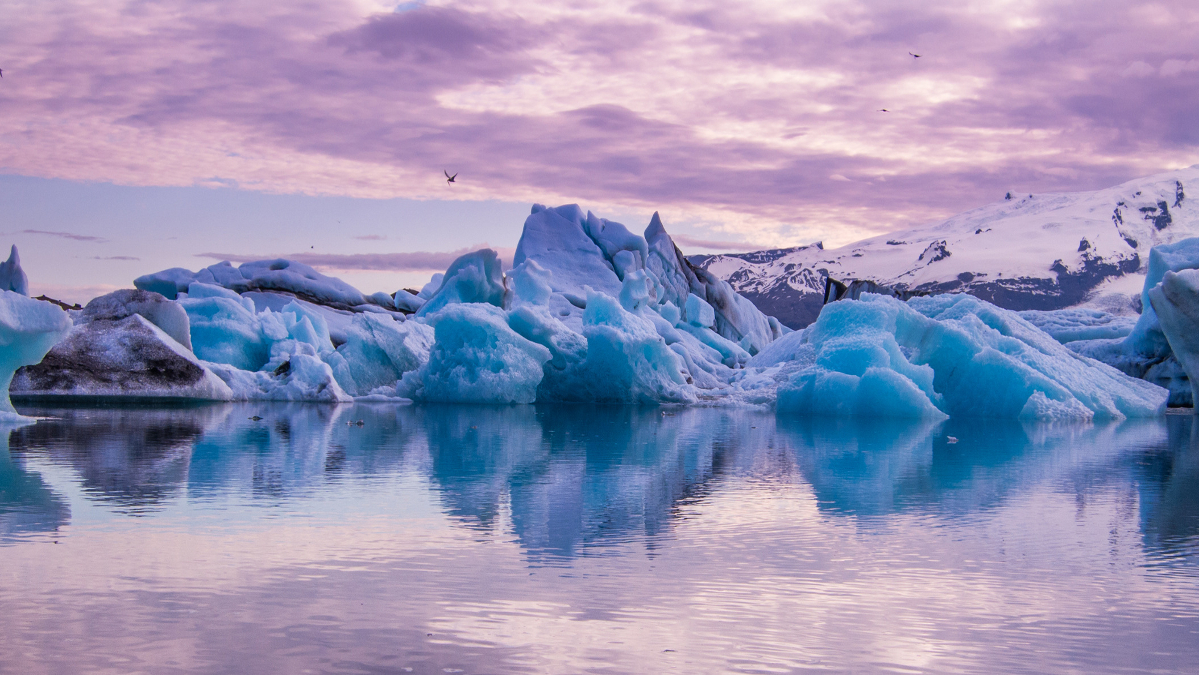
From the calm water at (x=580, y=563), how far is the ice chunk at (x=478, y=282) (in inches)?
732

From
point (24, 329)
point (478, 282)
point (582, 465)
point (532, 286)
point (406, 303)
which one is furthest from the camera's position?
point (406, 303)

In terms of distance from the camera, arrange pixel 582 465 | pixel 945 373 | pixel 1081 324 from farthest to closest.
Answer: pixel 1081 324
pixel 945 373
pixel 582 465

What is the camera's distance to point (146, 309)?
23.0 meters

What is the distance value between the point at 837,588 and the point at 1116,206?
149724 millimetres

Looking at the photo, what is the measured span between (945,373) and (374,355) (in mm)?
12437

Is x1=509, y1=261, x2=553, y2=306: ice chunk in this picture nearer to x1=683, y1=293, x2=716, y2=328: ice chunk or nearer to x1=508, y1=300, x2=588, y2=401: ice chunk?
x1=508, y1=300, x2=588, y2=401: ice chunk

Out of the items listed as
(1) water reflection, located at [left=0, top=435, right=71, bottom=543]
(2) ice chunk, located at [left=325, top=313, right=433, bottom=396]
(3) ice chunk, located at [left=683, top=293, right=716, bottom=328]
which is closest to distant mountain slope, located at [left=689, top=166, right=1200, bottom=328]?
(3) ice chunk, located at [left=683, top=293, right=716, bottom=328]

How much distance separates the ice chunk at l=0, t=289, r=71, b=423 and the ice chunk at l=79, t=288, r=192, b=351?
895cm

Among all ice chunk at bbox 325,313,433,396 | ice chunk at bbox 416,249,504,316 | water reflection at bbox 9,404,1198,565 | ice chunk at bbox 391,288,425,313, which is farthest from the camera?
ice chunk at bbox 391,288,425,313

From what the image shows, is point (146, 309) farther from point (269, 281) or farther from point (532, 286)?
point (269, 281)

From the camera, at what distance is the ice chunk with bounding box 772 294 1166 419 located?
65.4 feet

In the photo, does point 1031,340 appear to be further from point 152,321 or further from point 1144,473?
point 152,321

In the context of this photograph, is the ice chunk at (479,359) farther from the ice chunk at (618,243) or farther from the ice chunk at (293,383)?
the ice chunk at (618,243)

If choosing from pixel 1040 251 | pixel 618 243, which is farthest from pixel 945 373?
pixel 1040 251
